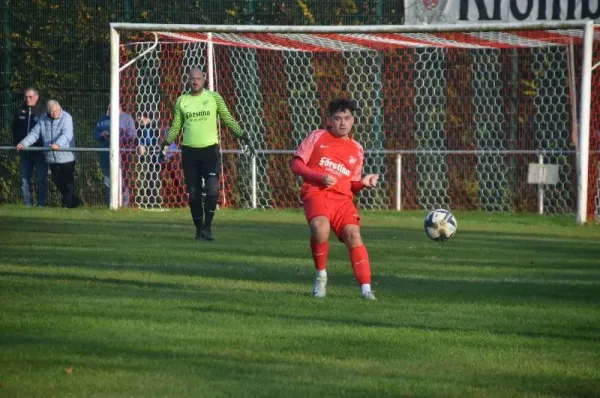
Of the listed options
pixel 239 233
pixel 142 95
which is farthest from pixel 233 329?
pixel 142 95

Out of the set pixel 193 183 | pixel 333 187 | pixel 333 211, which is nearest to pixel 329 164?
pixel 333 187

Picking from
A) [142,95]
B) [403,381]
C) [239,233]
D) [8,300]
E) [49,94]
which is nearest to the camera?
[403,381]

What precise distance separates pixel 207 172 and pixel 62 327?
26.3 feet

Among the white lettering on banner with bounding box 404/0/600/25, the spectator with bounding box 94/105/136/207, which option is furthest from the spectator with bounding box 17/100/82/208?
the white lettering on banner with bounding box 404/0/600/25

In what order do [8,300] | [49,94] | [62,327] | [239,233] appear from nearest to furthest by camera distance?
[62,327] < [8,300] < [239,233] < [49,94]

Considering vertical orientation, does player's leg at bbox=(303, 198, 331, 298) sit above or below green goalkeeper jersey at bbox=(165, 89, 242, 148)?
below

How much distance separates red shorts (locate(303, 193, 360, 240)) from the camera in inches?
413

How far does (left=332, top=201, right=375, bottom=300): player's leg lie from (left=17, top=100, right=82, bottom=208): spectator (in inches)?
541

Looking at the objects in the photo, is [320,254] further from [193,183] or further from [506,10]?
[506,10]

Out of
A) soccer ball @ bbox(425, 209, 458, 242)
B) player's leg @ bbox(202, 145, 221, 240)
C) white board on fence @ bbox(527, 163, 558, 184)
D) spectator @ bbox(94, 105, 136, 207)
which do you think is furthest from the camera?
spectator @ bbox(94, 105, 136, 207)

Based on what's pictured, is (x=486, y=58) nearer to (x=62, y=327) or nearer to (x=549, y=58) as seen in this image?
(x=549, y=58)

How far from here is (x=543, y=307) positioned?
32.7ft

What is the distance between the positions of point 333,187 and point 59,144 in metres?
13.7

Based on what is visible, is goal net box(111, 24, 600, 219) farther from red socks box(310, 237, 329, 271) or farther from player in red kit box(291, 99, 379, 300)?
red socks box(310, 237, 329, 271)
